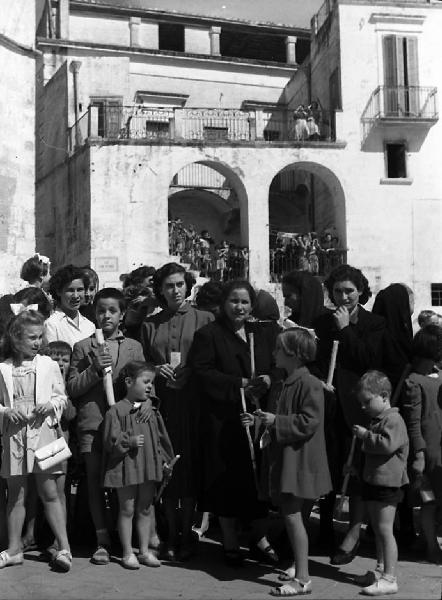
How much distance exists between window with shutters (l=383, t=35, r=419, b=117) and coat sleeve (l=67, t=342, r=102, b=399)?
21258 mm

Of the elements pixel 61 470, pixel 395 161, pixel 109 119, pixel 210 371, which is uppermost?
pixel 109 119

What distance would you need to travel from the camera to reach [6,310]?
26.9 feet

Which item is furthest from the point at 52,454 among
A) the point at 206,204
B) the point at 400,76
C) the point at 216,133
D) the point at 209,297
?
the point at 206,204

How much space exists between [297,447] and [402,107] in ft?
72.6

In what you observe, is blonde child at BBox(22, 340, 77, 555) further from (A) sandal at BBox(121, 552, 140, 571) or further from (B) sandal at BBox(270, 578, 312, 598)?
(B) sandal at BBox(270, 578, 312, 598)

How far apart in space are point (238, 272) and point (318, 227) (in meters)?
5.09

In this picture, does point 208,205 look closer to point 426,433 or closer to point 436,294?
point 436,294

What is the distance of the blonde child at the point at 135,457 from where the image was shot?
20.0ft

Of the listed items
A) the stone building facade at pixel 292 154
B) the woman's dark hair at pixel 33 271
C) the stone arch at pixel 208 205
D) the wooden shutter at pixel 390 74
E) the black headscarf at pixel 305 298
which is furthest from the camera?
the stone arch at pixel 208 205

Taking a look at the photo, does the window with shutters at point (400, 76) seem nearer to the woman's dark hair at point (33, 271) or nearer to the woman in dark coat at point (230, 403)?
the woman's dark hair at point (33, 271)

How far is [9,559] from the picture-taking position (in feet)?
19.9

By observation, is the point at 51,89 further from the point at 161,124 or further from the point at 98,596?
the point at 98,596

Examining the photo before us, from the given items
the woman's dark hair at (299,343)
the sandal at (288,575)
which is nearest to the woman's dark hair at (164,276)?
the woman's dark hair at (299,343)

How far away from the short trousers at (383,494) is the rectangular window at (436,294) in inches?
814
